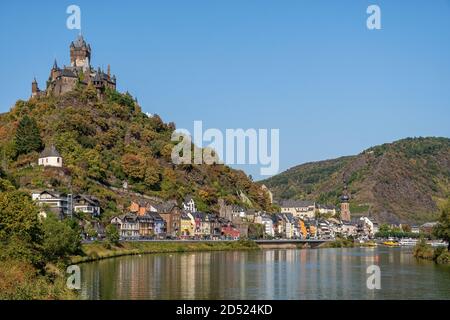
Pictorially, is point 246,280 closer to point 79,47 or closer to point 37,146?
point 37,146

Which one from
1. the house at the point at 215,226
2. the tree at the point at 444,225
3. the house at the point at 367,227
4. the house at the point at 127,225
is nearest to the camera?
the tree at the point at 444,225

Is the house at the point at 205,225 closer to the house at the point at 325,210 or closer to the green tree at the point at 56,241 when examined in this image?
the green tree at the point at 56,241

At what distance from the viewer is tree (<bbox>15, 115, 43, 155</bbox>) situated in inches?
3996

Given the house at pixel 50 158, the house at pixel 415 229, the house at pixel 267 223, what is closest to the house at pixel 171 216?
the house at pixel 50 158

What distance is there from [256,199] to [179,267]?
283ft

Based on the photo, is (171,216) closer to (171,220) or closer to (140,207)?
(171,220)

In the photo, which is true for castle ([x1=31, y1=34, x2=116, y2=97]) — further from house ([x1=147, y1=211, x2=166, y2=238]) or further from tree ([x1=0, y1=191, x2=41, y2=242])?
tree ([x1=0, y1=191, x2=41, y2=242])

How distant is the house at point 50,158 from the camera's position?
9612cm

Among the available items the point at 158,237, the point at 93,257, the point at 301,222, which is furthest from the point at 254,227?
the point at 93,257

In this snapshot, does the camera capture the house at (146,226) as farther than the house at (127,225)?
Yes

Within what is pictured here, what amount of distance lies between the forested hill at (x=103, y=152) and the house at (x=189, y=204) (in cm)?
118

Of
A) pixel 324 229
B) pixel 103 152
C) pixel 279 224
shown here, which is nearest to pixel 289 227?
pixel 279 224

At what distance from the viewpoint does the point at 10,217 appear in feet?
154
